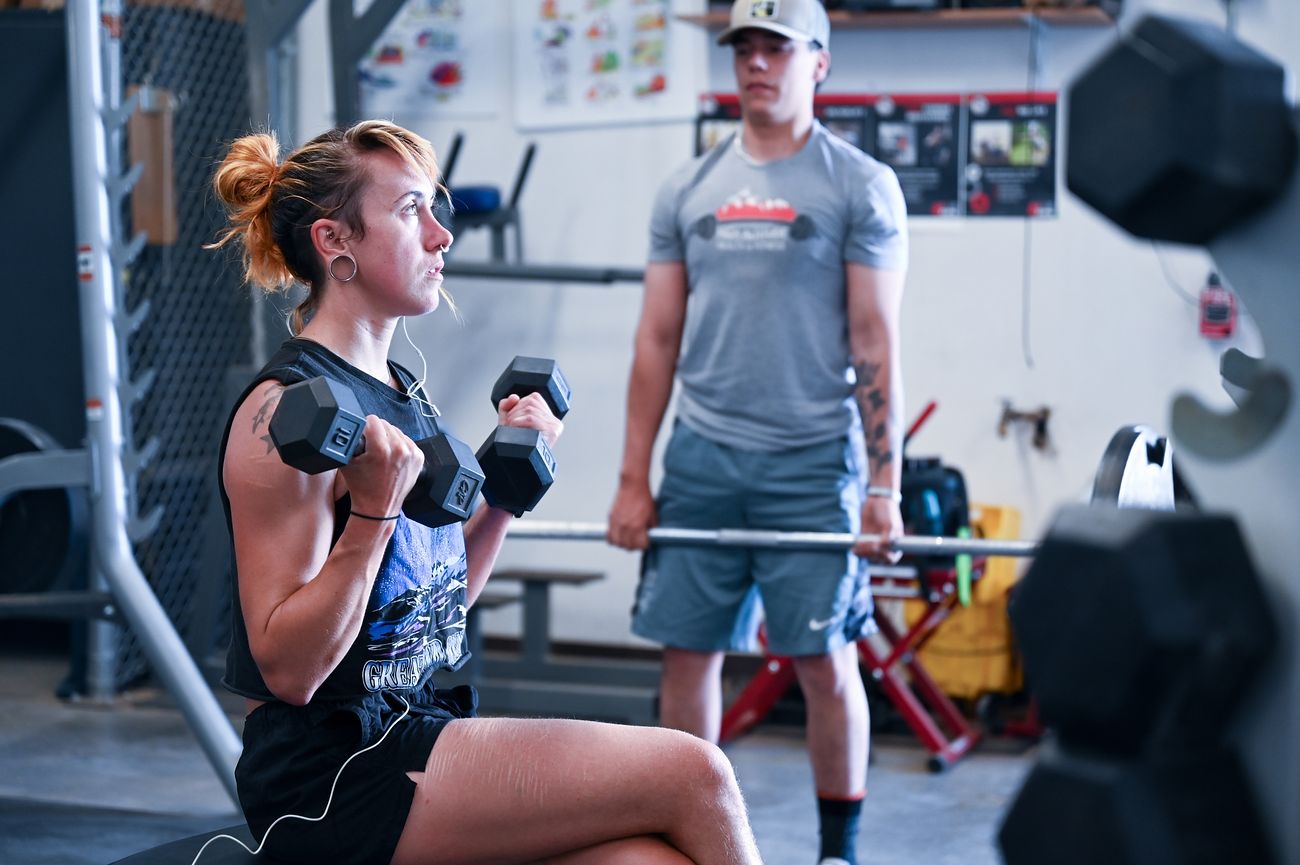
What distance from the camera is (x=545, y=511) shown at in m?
4.50

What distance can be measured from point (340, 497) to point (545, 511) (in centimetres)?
A: 302

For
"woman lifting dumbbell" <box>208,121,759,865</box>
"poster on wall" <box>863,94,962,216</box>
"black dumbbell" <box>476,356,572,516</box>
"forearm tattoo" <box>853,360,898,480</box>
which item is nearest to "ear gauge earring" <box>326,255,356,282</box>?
"woman lifting dumbbell" <box>208,121,759,865</box>

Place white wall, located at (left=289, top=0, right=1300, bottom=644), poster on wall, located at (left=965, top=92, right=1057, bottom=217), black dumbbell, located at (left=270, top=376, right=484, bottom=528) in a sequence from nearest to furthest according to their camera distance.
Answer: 1. black dumbbell, located at (left=270, top=376, right=484, bottom=528)
2. white wall, located at (left=289, top=0, right=1300, bottom=644)
3. poster on wall, located at (left=965, top=92, right=1057, bottom=217)

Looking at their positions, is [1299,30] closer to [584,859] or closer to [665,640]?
[665,640]

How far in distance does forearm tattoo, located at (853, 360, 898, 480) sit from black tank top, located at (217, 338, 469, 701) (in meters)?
1.08

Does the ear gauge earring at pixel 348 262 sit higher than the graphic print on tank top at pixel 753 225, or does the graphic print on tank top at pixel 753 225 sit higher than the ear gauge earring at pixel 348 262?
the graphic print on tank top at pixel 753 225

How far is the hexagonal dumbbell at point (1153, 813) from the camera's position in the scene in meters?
0.63

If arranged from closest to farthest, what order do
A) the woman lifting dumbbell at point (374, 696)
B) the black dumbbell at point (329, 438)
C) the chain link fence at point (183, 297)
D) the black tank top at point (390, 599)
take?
the black dumbbell at point (329, 438) < the woman lifting dumbbell at point (374, 696) < the black tank top at point (390, 599) < the chain link fence at point (183, 297)

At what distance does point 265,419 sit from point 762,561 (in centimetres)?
132

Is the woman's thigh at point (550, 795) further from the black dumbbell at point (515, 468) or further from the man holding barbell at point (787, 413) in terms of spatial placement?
the man holding barbell at point (787, 413)

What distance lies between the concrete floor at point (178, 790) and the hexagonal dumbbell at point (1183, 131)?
2.21 m

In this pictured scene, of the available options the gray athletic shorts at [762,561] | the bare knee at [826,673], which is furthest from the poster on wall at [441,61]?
the bare knee at [826,673]

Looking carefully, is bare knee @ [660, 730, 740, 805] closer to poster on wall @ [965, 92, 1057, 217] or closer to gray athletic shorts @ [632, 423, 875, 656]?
gray athletic shorts @ [632, 423, 875, 656]

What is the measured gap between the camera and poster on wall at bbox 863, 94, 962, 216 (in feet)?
13.4
